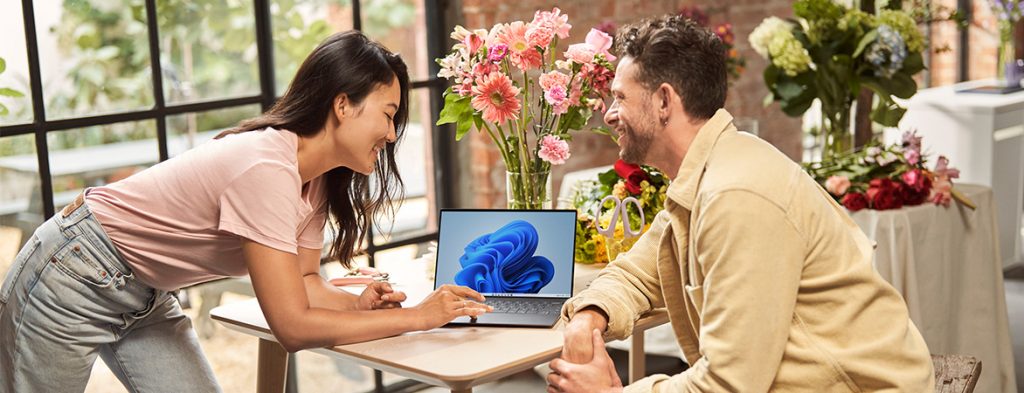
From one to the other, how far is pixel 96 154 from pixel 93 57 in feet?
0.89

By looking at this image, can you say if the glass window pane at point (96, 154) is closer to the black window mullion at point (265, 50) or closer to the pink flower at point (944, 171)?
the black window mullion at point (265, 50)

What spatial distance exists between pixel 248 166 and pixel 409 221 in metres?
2.08

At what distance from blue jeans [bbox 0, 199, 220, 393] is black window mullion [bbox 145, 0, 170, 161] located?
1215 mm

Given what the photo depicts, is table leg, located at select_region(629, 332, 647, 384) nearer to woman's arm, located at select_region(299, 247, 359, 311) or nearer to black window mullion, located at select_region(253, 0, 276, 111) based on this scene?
woman's arm, located at select_region(299, 247, 359, 311)

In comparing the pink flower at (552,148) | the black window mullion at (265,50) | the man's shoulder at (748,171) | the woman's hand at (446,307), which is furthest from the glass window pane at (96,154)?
the man's shoulder at (748,171)

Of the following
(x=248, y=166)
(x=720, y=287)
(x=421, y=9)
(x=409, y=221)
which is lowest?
(x=409, y=221)

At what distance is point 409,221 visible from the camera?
13.2 ft

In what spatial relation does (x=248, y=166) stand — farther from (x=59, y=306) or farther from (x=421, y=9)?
(x=421, y=9)

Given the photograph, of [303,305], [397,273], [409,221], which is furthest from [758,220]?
[409,221]

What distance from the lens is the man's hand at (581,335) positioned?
196 cm

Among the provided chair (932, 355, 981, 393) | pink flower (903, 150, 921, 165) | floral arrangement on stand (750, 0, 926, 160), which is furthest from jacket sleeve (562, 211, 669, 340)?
floral arrangement on stand (750, 0, 926, 160)

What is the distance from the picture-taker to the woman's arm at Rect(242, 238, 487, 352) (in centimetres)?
191

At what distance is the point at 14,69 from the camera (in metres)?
3.00

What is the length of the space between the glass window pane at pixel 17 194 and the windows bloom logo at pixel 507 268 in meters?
1.42
